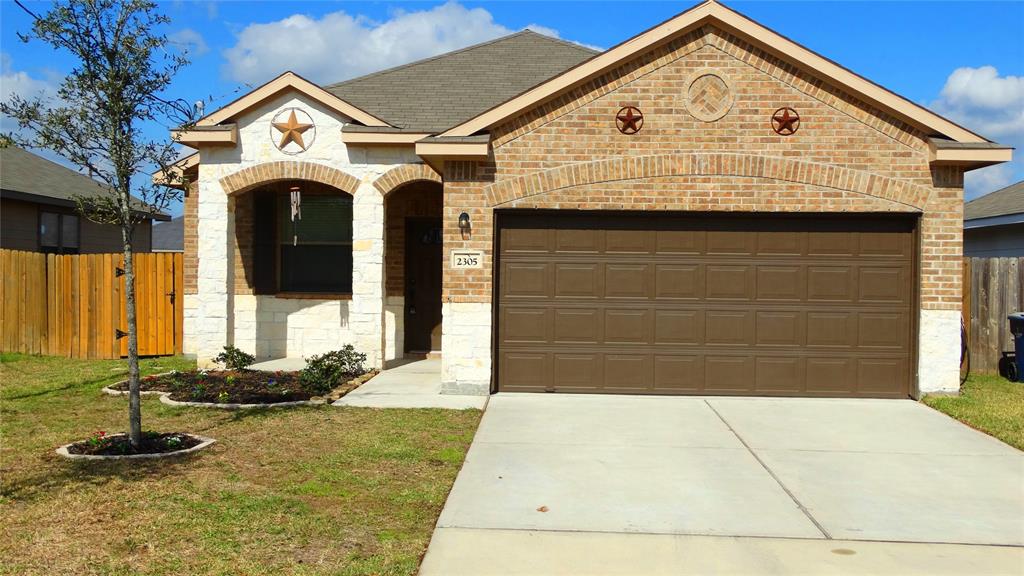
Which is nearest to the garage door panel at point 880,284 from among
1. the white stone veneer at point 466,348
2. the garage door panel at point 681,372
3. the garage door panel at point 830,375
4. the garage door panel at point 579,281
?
the garage door panel at point 830,375

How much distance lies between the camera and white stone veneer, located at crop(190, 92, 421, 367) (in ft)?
41.8

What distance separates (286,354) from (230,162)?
3.43 m

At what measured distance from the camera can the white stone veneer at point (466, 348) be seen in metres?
10.8

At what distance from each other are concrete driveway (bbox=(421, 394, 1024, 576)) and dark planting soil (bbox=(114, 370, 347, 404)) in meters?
2.74

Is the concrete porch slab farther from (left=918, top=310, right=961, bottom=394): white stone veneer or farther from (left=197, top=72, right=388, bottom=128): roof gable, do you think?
(left=197, top=72, right=388, bottom=128): roof gable

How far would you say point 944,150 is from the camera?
33.4ft

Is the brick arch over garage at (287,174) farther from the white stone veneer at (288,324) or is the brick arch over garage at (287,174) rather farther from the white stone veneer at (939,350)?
the white stone veneer at (939,350)

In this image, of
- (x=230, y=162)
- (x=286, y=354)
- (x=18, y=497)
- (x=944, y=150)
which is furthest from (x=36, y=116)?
(x=944, y=150)

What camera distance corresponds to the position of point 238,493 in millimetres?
6129

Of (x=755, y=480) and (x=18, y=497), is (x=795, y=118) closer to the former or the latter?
(x=755, y=480)

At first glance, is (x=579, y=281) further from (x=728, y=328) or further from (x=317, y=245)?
(x=317, y=245)

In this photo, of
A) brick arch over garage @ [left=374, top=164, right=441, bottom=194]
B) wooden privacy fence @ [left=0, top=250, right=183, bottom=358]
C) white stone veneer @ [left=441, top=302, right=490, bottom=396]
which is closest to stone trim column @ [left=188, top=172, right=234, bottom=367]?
wooden privacy fence @ [left=0, top=250, right=183, bottom=358]

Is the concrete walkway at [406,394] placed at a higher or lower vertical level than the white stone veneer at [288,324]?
lower

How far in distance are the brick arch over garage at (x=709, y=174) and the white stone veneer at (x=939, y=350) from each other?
145 centimetres
